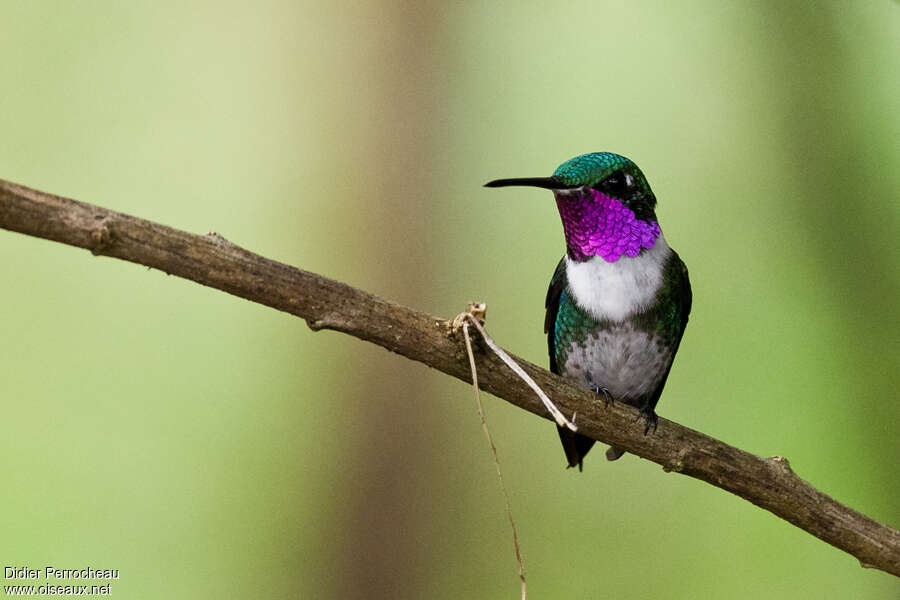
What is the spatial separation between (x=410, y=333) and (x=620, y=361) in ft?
3.12

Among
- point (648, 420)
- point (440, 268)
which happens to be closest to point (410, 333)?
point (648, 420)

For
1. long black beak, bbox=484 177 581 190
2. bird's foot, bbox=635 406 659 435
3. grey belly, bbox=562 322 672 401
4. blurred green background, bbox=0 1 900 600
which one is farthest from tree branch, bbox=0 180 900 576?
blurred green background, bbox=0 1 900 600

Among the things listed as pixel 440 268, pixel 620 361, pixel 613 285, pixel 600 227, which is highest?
pixel 440 268

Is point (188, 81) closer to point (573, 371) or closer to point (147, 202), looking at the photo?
point (147, 202)

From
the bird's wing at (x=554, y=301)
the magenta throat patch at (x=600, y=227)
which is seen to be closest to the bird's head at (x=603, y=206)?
the magenta throat patch at (x=600, y=227)

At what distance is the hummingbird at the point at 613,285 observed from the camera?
7.68 feet

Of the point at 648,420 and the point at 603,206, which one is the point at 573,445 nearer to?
the point at 648,420

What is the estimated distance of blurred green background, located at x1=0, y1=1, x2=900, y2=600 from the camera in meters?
3.89

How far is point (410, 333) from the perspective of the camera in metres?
1.81

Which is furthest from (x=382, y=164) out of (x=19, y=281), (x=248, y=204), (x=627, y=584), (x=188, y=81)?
(x=627, y=584)

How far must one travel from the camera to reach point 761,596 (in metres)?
3.96

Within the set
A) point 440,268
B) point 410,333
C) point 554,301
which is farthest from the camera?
point 440,268

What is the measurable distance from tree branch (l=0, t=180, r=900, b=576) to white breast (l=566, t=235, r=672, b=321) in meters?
0.33

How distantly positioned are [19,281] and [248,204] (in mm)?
1012
